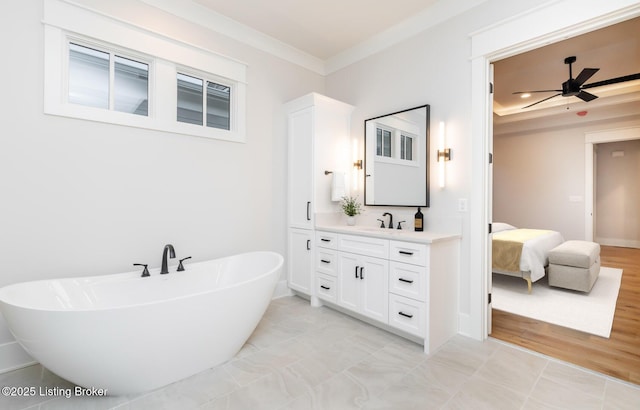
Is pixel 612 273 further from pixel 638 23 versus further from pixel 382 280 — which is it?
pixel 382 280

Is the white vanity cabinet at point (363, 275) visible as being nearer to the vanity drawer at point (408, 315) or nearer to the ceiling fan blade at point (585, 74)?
the vanity drawer at point (408, 315)

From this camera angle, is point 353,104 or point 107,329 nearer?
point 107,329

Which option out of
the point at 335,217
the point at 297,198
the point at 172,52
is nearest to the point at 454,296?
the point at 335,217

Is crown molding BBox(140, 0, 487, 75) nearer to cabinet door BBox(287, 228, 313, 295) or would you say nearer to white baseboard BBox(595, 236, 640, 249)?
cabinet door BBox(287, 228, 313, 295)

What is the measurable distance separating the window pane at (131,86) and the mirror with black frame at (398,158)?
226 cm

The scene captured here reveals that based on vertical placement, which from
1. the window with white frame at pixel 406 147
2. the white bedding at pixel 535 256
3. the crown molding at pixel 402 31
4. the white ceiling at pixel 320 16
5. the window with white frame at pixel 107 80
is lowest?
the white bedding at pixel 535 256

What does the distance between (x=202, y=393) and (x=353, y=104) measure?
3230 millimetres

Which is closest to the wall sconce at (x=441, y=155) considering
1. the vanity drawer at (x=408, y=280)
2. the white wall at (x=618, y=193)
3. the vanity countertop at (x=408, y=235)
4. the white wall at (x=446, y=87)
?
the white wall at (x=446, y=87)

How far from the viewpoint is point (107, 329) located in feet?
5.02

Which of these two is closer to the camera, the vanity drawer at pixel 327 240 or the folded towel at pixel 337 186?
the vanity drawer at pixel 327 240

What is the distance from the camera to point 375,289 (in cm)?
266

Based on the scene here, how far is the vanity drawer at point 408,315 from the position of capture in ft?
7.65

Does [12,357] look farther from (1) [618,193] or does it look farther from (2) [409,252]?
(1) [618,193]

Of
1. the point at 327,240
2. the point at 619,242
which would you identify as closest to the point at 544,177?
the point at 619,242
